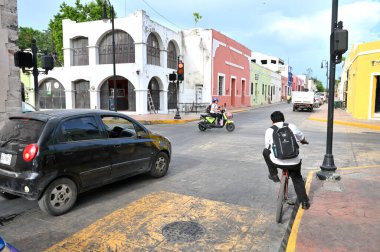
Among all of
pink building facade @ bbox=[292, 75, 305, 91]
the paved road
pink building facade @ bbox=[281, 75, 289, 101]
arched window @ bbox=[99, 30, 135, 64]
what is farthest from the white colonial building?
pink building facade @ bbox=[292, 75, 305, 91]

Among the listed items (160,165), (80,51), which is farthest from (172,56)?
(160,165)

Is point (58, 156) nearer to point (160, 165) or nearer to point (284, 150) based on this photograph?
point (160, 165)

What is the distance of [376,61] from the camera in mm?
20031

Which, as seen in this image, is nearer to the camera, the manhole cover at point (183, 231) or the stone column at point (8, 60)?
the manhole cover at point (183, 231)

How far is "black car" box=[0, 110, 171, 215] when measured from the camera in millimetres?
4516

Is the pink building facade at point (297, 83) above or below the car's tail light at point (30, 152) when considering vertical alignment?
above

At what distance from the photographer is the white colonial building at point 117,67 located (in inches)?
948

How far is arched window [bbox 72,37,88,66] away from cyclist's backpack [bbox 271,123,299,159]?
25.2 meters

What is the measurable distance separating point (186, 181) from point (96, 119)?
229 centimetres

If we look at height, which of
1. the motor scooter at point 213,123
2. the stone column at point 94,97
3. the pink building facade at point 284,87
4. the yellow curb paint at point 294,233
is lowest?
the yellow curb paint at point 294,233

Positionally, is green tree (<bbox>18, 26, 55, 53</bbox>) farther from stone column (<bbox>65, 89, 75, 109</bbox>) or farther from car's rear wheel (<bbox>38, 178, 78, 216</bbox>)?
car's rear wheel (<bbox>38, 178, 78, 216</bbox>)

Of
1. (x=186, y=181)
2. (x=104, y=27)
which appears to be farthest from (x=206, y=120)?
(x=104, y=27)

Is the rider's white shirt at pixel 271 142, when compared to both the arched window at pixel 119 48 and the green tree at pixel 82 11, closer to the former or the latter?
the arched window at pixel 119 48

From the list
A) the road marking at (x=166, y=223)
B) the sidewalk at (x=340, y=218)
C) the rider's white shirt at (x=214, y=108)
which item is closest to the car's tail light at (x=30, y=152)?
the road marking at (x=166, y=223)
